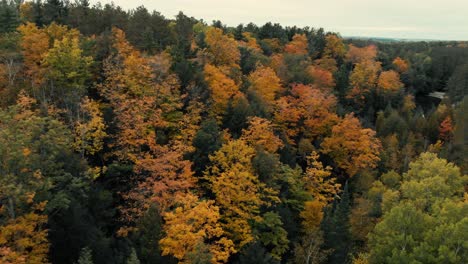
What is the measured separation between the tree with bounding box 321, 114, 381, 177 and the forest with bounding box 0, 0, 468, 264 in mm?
188

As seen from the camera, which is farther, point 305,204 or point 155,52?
point 155,52

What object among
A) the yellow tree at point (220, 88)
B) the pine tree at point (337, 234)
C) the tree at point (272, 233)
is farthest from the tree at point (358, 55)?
the tree at point (272, 233)

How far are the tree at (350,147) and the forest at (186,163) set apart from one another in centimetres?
19

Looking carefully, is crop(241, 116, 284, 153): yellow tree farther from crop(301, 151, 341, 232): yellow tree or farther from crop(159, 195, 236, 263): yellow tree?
crop(159, 195, 236, 263): yellow tree

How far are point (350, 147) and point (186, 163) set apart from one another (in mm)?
24392

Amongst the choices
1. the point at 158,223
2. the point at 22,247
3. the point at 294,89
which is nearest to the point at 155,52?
the point at 294,89

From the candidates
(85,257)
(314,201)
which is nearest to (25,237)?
(85,257)

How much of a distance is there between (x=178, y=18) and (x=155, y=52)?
15.1 meters

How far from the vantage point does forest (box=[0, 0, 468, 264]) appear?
26328 millimetres

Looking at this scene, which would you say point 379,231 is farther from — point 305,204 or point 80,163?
point 80,163

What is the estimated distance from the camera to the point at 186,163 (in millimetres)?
33312

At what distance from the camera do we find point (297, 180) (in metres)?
41.8

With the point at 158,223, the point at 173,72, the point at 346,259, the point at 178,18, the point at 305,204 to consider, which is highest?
the point at 178,18

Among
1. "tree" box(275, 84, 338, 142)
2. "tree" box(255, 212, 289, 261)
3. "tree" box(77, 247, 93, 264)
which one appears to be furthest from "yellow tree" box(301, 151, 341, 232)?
"tree" box(77, 247, 93, 264)
